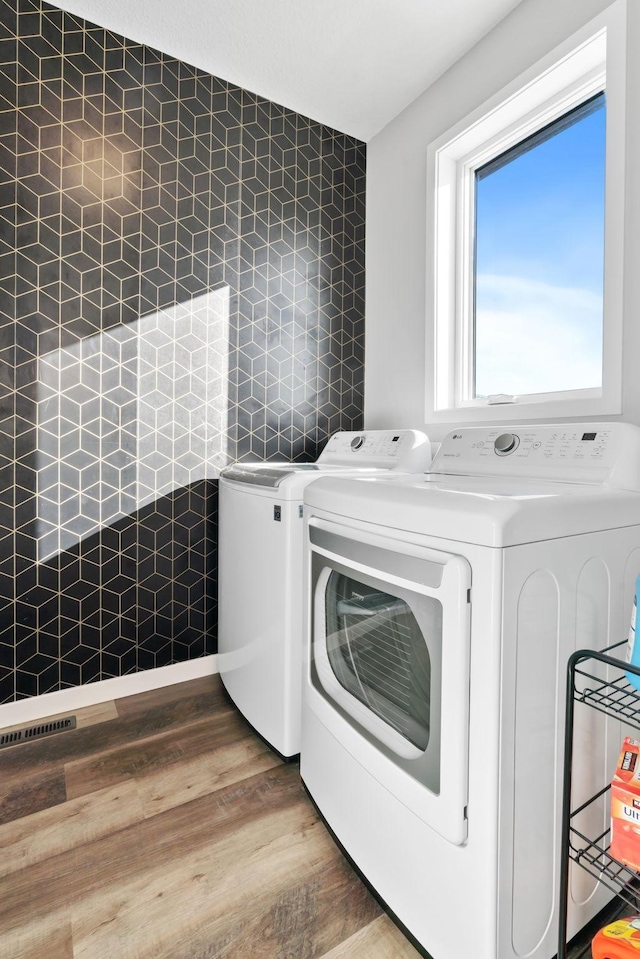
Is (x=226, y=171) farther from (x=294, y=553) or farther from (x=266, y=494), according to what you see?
(x=294, y=553)

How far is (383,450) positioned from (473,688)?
1270 millimetres

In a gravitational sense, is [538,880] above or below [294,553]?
below

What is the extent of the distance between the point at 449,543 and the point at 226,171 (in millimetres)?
2033

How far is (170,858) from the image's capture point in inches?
47.6

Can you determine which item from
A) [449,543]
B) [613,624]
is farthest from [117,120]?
[613,624]

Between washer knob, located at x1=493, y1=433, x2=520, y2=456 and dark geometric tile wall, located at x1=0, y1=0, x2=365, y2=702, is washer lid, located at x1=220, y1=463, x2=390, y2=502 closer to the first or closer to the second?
washer knob, located at x1=493, y1=433, x2=520, y2=456

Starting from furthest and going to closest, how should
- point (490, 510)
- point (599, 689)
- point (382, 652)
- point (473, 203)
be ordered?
point (473, 203) → point (382, 652) → point (599, 689) → point (490, 510)

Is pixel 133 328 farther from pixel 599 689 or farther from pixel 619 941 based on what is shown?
pixel 619 941

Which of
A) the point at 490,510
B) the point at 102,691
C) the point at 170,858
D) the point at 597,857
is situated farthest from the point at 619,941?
the point at 102,691

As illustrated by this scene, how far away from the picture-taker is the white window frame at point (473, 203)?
1454mm

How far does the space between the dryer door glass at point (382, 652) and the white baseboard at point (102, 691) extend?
3.60 ft

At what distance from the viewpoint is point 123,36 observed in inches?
75.7

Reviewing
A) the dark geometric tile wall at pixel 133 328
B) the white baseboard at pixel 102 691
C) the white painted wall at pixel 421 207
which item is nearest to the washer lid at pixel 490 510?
the white painted wall at pixel 421 207

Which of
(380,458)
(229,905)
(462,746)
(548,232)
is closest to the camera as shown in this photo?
(462,746)
